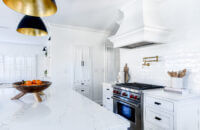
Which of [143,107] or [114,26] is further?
[114,26]

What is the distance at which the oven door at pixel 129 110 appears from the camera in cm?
218

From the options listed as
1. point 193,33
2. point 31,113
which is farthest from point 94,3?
point 31,113

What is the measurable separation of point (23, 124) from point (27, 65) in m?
7.23

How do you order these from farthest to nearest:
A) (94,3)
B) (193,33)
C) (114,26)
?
(114,26) → (94,3) → (193,33)

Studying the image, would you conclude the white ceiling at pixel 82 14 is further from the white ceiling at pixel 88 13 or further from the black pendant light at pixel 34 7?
the black pendant light at pixel 34 7

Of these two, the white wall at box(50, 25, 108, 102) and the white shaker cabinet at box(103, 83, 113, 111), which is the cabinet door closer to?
the white shaker cabinet at box(103, 83, 113, 111)

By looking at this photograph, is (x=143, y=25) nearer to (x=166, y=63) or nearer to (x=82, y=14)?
(x=166, y=63)

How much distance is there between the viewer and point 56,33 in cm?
391

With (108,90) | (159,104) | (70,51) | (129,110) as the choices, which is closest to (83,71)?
(70,51)

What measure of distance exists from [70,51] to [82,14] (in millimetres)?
1289

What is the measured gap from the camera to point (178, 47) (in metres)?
2.27

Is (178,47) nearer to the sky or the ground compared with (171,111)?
nearer to the sky

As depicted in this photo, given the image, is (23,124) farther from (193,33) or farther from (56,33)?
(56,33)

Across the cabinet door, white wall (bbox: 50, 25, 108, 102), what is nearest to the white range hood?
the cabinet door
